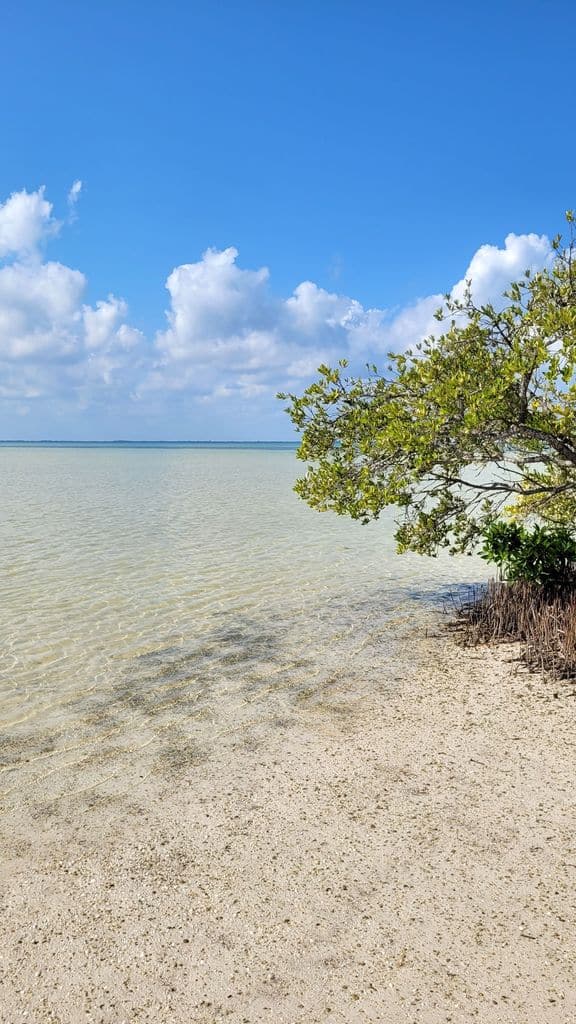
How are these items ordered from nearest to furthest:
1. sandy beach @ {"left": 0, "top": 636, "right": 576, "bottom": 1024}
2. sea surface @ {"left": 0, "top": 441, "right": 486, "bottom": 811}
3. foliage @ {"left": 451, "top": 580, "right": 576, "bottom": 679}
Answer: sandy beach @ {"left": 0, "top": 636, "right": 576, "bottom": 1024}, sea surface @ {"left": 0, "top": 441, "right": 486, "bottom": 811}, foliage @ {"left": 451, "top": 580, "right": 576, "bottom": 679}

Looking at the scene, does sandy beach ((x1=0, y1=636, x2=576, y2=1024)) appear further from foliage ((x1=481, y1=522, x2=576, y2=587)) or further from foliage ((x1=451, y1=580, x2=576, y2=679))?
foliage ((x1=481, y1=522, x2=576, y2=587))

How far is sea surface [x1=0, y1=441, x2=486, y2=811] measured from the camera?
7836mm

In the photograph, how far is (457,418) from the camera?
9422mm

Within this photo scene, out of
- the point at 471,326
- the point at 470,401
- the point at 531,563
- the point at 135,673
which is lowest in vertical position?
the point at 135,673

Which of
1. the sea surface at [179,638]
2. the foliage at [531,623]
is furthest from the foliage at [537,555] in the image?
the sea surface at [179,638]

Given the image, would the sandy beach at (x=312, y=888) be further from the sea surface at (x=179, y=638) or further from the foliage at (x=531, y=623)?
the foliage at (x=531, y=623)

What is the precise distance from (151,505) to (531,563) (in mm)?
27024

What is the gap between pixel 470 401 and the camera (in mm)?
8914

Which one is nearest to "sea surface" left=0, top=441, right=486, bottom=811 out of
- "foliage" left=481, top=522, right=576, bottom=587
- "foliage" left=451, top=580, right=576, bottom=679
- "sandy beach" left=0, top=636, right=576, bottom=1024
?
"sandy beach" left=0, top=636, right=576, bottom=1024

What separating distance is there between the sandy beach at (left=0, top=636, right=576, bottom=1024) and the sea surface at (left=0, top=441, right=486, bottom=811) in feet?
3.18

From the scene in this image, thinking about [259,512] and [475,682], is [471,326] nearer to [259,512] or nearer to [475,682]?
[475,682]

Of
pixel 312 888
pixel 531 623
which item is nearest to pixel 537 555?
pixel 531 623

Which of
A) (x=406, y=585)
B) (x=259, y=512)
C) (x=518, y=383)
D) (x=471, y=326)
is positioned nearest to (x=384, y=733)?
(x=518, y=383)

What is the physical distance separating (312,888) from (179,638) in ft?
24.9
